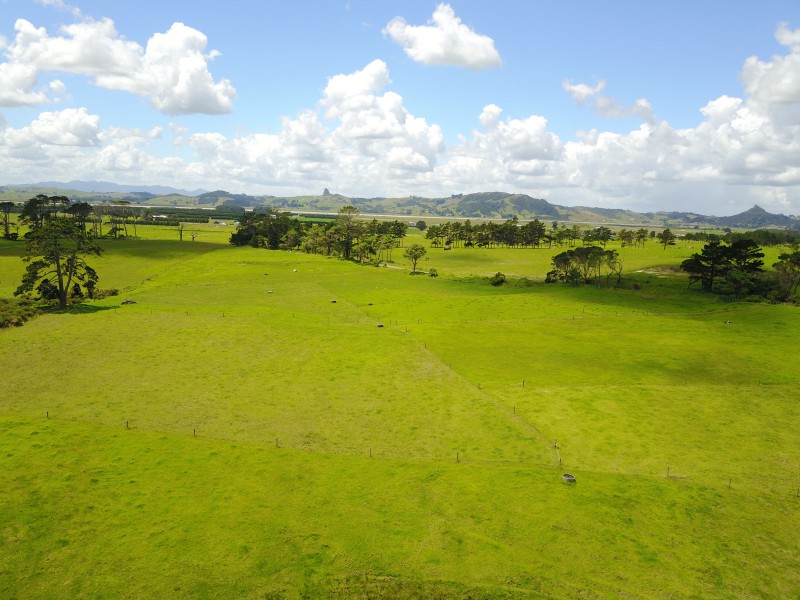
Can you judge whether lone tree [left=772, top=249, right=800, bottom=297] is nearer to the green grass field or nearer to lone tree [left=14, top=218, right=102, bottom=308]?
the green grass field

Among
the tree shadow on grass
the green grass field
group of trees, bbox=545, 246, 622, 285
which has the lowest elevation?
the green grass field

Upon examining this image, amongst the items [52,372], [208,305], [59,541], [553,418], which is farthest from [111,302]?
[553,418]

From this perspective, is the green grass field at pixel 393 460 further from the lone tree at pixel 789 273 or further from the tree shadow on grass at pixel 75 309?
the lone tree at pixel 789 273

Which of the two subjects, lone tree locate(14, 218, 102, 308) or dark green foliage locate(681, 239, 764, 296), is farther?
dark green foliage locate(681, 239, 764, 296)

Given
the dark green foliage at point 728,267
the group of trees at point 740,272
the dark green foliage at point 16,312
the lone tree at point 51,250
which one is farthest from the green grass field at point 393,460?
the dark green foliage at point 728,267

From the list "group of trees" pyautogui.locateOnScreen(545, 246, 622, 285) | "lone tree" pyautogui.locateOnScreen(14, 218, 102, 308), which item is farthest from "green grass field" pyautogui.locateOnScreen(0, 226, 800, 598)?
"group of trees" pyautogui.locateOnScreen(545, 246, 622, 285)

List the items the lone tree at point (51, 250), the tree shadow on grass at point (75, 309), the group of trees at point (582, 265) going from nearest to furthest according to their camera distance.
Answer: the tree shadow on grass at point (75, 309) → the lone tree at point (51, 250) → the group of trees at point (582, 265)

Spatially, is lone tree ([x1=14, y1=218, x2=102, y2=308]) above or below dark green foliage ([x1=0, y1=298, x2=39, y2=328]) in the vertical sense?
above

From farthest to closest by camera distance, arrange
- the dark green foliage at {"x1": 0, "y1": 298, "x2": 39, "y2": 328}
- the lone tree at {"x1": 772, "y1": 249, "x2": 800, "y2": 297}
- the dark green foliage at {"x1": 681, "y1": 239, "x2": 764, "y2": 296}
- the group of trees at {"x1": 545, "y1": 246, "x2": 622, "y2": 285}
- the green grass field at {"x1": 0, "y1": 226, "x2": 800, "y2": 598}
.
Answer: the group of trees at {"x1": 545, "y1": 246, "x2": 622, "y2": 285}
the dark green foliage at {"x1": 681, "y1": 239, "x2": 764, "y2": 296}
the lone tree at {"x1": 772, "y1": 249, "x2": 800, "y2": 297}
the dark green foliage at {"x1": 0, "y1": 298, "x2": 39, "y2": 328}
the green grass field at {"x1": 0, "y1": 226, "x2": 800, "y2": 598}

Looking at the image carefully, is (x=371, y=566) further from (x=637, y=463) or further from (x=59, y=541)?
(x=637, y=463)
